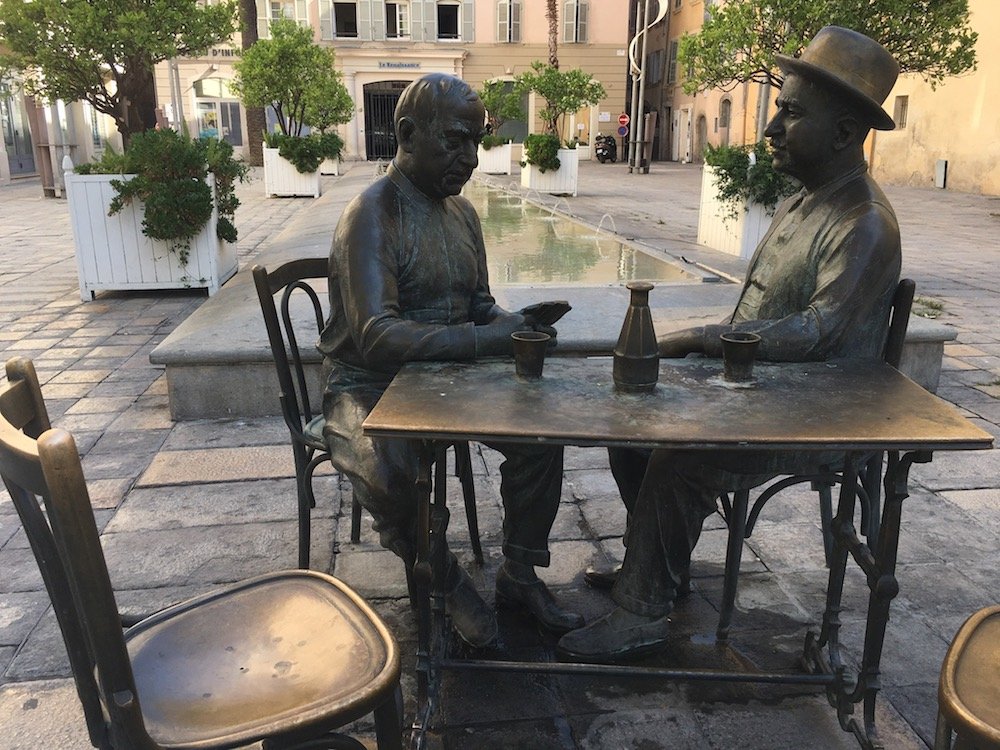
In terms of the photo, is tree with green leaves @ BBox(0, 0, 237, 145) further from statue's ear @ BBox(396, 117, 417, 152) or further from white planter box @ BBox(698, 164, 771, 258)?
statue's ear @ BBox(396, 117, 417, 152)

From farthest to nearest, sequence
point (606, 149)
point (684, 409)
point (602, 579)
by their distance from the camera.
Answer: point (606, 149), point (602, 579), point (684, 409)

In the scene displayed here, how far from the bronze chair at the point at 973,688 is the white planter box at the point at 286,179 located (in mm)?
15979

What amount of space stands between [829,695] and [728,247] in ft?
22.8

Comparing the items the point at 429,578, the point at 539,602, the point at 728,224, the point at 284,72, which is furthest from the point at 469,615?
the point at 284,72

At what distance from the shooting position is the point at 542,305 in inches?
84.4

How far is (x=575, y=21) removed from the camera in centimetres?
3509

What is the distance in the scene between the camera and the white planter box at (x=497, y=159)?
883 inches

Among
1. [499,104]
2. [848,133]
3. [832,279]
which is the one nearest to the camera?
[832,279]

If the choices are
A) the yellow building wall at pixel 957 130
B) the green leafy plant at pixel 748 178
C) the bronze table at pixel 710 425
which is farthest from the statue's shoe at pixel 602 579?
the yellow building wall at pixel 957 130

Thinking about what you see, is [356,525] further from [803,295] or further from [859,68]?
[859,68]

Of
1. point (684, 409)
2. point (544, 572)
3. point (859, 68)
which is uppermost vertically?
point (859, 68)

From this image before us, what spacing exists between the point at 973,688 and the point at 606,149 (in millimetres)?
30920

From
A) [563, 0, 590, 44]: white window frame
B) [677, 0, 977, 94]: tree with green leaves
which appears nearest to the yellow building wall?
[677, 0, 977, 94]: tree with green leaves

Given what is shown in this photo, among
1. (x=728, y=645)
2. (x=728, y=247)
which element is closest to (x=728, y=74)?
(x=728, y=247)
